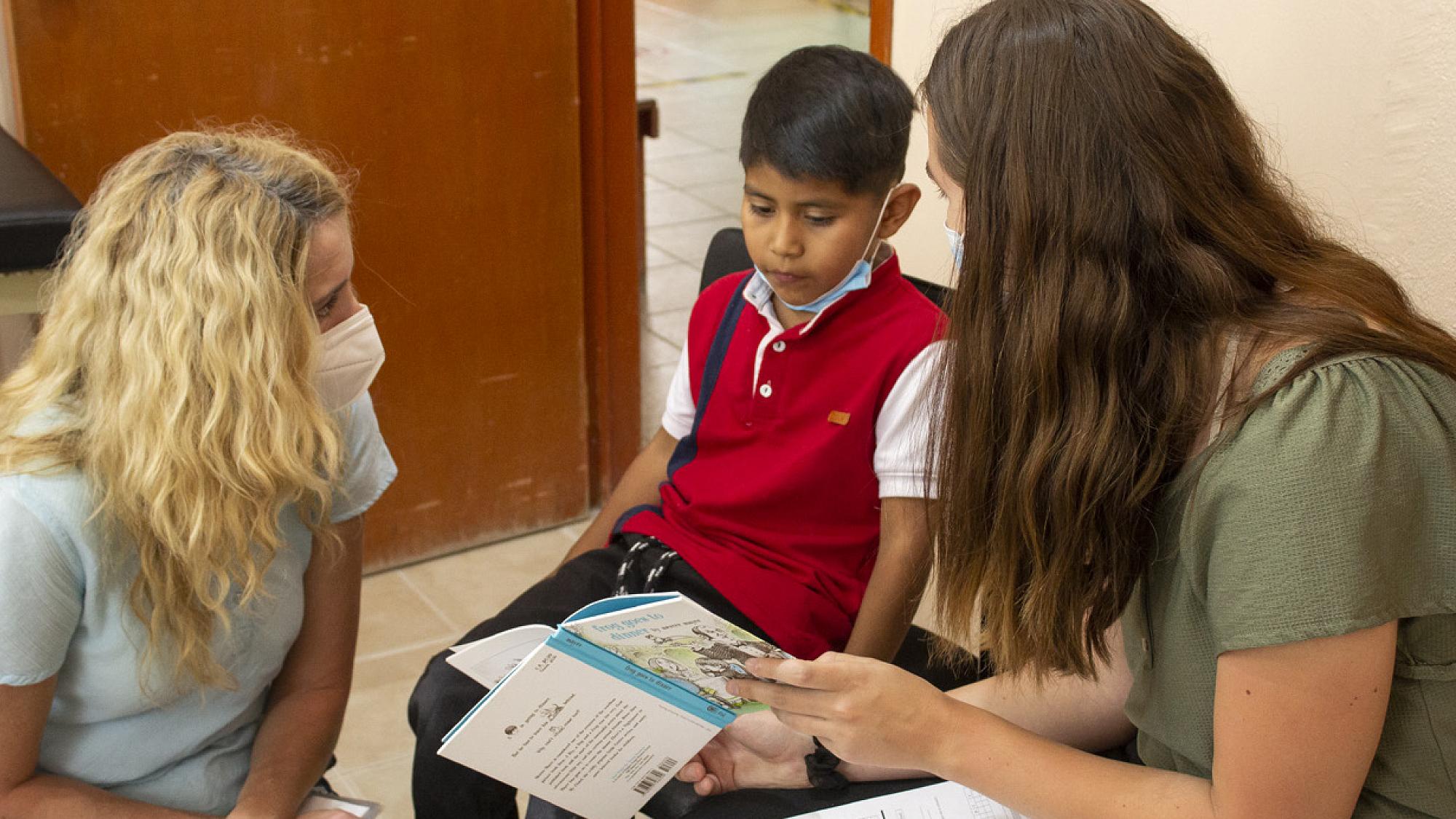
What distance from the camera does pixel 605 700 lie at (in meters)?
1.27

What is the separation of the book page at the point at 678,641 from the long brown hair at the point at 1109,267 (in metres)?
0.26

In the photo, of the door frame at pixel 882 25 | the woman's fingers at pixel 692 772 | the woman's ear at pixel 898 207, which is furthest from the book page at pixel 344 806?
the door frame at pixel 882 25

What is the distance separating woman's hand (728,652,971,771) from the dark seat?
1.20m

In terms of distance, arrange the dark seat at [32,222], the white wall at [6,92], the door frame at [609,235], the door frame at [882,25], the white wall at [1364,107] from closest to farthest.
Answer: the white wall at [1364,107], the dark seat at [32,222], the door frame at [882,25], the white wall at [6,92], the door frame at [609,235]

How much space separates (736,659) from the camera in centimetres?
122

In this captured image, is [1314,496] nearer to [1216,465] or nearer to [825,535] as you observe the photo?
[1216,465]

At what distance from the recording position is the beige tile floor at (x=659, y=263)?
8.42 feet

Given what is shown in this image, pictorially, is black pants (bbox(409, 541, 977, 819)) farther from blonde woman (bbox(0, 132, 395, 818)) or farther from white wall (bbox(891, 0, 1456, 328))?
white wall (bbox(891, 0, 1456, 328))

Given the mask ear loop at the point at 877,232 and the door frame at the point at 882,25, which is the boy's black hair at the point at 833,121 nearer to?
the mask ear loop at the point at 877,232

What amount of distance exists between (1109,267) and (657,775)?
70 centimetres

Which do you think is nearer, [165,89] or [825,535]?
[825,535]

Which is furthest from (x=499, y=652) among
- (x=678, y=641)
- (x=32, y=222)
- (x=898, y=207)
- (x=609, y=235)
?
(x=609, y=235)

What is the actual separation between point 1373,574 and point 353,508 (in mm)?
1047

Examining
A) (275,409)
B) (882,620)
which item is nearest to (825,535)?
(882,620)
